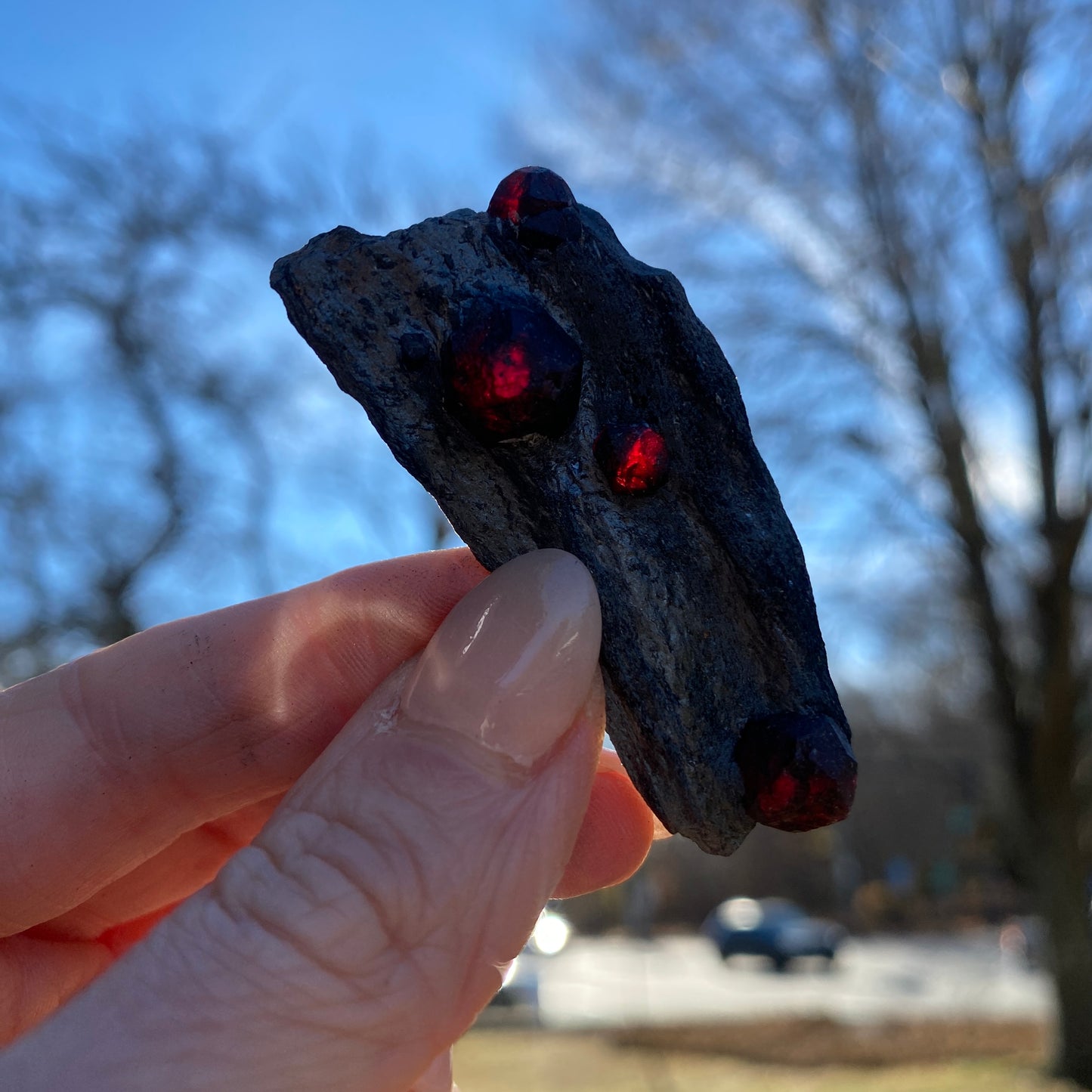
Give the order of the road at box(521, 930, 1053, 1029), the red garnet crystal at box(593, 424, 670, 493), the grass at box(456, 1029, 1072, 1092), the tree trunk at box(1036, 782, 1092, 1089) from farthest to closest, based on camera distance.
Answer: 1. the road at box(521, 930, 1053, 1029)
2. the grass at box(456, 1029, 1072, 1092)
3. the tree trunk at box(1036, 782, 1092, 1089)
4. the red garnet crystal at box(593, 424, 670, 493)

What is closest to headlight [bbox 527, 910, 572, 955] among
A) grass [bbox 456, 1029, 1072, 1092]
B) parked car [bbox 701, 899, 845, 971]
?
parked car [bbox 701, 899, 845, 971]

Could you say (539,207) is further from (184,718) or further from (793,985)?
(793,985)

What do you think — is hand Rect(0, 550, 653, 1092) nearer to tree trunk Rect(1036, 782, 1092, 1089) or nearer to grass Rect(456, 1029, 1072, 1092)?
grass Rect(456, 1029, 1072, 1092)

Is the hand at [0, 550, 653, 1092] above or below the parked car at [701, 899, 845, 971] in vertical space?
below

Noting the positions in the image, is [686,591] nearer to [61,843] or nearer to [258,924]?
[258,924]

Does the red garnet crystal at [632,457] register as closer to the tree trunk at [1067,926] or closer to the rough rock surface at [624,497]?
the rough rock surface at [624,497]

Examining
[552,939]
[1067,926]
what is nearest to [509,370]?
[1067,926]

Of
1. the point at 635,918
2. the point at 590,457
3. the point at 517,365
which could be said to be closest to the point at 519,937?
the point at 590,457
